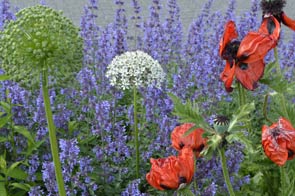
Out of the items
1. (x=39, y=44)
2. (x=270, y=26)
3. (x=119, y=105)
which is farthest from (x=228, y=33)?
(x=119, y=105)

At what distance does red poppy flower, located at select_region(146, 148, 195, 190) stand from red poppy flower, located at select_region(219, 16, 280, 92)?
0.28m

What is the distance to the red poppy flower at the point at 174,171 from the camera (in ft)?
6.04

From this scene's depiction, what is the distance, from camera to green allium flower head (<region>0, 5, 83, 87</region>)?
1860 mm

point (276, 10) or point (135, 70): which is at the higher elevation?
point (276, 10)

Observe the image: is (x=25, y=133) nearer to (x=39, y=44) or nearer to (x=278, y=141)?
(x=39, y=44)

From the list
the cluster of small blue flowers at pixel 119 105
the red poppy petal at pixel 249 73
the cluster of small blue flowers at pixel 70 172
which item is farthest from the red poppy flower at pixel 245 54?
the cluster of small blue flowers at pixel 70 172

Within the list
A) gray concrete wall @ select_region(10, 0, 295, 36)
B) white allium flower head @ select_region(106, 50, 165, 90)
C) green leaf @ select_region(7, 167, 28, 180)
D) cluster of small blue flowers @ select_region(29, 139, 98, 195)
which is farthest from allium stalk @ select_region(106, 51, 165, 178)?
gray concrete wall @ select_region(10, 0, 295, 36)

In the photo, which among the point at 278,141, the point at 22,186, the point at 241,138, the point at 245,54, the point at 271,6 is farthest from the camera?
the point at 22,186

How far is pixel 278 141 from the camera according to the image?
71.2 inches

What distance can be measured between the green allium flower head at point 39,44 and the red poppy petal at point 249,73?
50 centimetres

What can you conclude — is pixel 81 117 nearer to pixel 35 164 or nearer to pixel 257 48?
pixel 35 164

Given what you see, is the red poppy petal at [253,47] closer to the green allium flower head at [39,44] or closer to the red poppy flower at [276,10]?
the red poppy flower at [276,10]

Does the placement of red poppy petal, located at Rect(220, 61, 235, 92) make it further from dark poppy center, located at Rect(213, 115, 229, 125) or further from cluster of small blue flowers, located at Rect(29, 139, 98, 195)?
cluster of small blue flowers, located at Rect(29, 139, 98, 195)

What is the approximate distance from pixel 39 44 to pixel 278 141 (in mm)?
721
